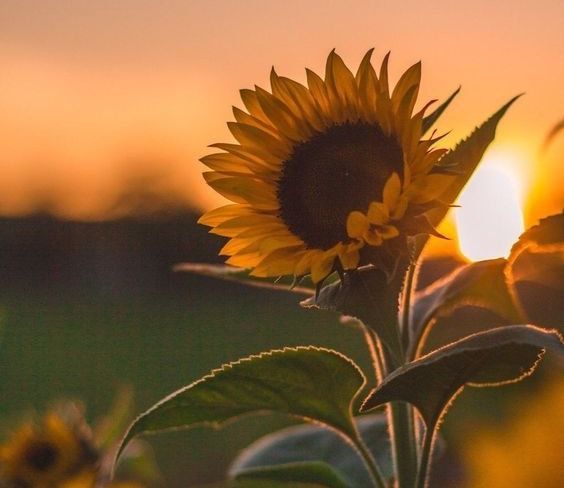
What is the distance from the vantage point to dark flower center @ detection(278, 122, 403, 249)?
3.41 ft

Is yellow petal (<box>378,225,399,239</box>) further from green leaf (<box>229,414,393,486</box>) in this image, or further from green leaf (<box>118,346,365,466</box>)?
A: green leaf (<box>229,414,393,486</box>)

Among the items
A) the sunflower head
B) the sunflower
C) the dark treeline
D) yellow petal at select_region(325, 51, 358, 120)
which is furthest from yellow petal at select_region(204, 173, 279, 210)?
the dark treeline

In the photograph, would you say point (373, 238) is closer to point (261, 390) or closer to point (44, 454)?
point (261, 390)

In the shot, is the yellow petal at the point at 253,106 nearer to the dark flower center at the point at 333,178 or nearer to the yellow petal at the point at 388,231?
the dark flower center at the point at 333,178

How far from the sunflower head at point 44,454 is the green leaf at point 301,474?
71cm

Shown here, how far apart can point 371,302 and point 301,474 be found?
0.24 m

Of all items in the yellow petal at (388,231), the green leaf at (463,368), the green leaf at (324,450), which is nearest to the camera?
the green leaf at (463,368)

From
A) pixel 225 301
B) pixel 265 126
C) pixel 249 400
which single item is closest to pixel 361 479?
pixel 249 400

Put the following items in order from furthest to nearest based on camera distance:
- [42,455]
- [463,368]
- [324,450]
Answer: [42,455], [324,450], [463,368]

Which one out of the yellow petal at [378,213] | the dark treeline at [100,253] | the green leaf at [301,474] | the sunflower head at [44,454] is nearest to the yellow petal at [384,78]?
the yellow petal at [378,213]

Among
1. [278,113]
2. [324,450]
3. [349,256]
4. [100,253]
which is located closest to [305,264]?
[349,256]

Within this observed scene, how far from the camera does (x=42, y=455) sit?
1910 millimetres

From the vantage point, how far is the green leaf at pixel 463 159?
3.13 feet

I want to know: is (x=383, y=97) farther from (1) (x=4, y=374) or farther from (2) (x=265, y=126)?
(1) (x=4, y=374)
